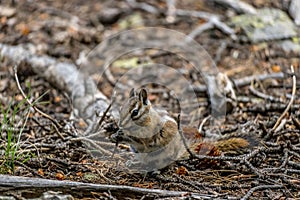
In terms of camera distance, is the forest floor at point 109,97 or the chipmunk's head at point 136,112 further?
the chipmunk's head at point 136,112

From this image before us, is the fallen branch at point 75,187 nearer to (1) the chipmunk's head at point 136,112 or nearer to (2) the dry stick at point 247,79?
(1) the chipmunk's head at point 136,112

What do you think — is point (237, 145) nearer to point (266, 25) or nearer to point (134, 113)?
point (134, 113)

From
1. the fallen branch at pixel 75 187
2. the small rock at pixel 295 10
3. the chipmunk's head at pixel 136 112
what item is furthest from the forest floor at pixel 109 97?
the chipmunk's head at pixel 136 112

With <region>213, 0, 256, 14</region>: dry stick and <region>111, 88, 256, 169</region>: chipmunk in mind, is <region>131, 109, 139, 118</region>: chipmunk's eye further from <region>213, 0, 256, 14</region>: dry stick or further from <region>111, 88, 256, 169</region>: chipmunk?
<region>213, 0, 256, 14</region>: dry stick

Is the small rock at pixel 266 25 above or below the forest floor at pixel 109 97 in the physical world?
above

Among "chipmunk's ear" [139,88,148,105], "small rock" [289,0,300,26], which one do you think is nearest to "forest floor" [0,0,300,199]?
"small rock" [289,0,300,26]

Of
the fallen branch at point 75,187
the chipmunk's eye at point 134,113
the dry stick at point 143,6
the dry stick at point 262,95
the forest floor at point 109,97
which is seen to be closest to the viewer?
the fallen branch at point 75,187

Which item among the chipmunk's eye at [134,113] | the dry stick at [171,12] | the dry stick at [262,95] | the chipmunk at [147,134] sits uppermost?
the dry stick at [171,12]

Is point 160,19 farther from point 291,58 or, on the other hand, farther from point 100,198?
point 100,198
